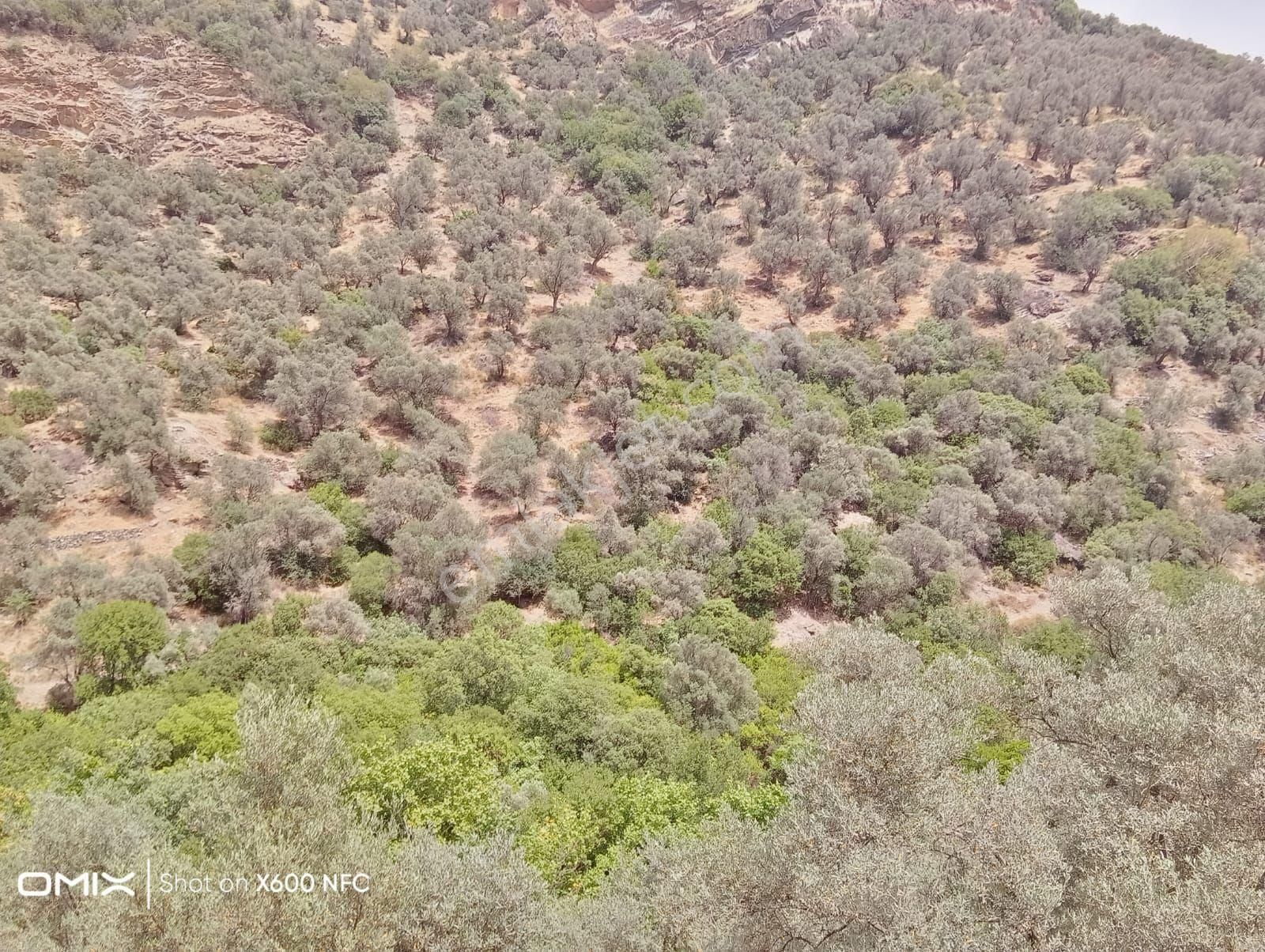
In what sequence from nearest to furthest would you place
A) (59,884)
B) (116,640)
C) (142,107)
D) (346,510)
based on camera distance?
(59,884) → (116,640) → (346,510) → (142,107)

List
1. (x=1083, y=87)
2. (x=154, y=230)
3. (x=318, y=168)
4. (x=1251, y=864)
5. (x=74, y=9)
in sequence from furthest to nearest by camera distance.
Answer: (x=1083, y=87)
(x=318, y=168)
(x=74, y=9)
(x=154, y=230)
(x=1251, y=864)

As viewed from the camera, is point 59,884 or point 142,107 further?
point 142,107

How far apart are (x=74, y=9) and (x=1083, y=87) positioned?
91212 millimetres

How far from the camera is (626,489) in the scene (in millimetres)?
31812

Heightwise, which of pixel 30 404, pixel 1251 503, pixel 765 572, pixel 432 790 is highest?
pixel 1251 503

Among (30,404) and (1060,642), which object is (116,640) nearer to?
(30,404)

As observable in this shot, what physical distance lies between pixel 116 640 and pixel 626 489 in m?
20.7

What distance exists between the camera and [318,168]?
53.4m

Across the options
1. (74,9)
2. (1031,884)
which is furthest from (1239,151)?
(74,9)

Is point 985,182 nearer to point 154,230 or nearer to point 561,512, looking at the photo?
point 561,512

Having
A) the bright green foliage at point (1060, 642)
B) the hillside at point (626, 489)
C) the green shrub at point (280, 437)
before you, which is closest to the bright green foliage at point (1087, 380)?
the hillside at point (626, 489)

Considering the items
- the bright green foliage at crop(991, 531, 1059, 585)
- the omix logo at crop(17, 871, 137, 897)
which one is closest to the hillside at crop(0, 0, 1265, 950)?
the omix logo at crop(17, 871, 137, 897)

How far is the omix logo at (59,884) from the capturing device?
1077cm

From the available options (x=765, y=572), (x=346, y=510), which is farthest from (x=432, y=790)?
(x=765, y=572)
